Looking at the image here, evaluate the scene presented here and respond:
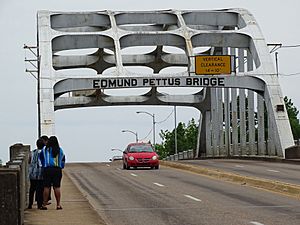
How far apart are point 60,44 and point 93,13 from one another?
3641mm

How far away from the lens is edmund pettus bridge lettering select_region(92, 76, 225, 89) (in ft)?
183

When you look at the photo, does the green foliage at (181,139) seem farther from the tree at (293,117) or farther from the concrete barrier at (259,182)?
the concrete barrier at (259,182)

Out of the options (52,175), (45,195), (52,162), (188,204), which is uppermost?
(52,162)

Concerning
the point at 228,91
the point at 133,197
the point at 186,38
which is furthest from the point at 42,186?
the point at 228,91

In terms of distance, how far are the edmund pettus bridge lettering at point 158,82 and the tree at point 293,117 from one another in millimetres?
55017

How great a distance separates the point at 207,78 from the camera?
56.8 m

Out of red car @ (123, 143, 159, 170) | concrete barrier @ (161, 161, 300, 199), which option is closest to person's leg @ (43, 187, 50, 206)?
concrete barrier @ (161, 161, 300, 199)

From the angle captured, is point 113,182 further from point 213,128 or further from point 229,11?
point 213,128

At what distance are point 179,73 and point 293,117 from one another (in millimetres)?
65029

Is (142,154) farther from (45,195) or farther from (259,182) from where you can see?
(45,195)

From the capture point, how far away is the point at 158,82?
56750 mm

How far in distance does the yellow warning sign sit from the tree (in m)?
55.0

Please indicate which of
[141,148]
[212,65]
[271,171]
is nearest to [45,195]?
[271,171]

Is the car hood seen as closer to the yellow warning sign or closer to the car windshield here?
the car windshield
